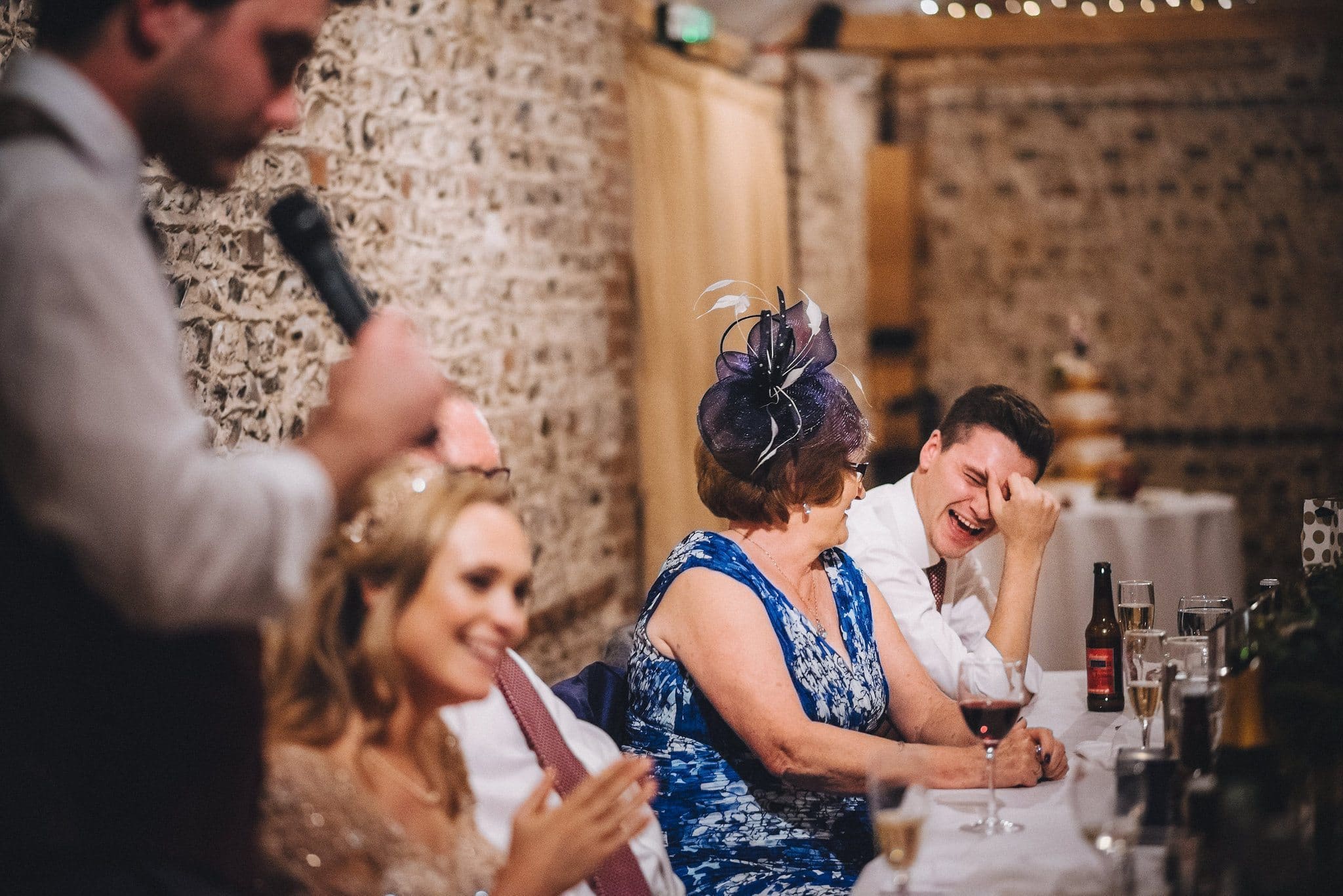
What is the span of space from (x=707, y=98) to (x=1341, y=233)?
3.99 m

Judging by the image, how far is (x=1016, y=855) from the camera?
155 centimetres

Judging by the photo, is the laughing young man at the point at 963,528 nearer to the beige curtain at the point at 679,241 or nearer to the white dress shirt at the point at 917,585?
the white dress shirt at the point at 917,585

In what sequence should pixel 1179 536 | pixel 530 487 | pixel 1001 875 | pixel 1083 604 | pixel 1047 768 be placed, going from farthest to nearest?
pixel 1179 536, pixel 1083 604, pixel 530 487, pixel 1047 768, pixel 1001 875

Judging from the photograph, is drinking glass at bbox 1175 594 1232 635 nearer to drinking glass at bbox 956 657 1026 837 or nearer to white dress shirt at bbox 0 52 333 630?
drinking glass at bbox 956 657 1026 837

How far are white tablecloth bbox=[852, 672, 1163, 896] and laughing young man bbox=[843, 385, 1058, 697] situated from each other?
38cm

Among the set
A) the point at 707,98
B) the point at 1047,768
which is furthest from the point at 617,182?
the point at 1047,768

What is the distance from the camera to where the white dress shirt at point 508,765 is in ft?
4.87

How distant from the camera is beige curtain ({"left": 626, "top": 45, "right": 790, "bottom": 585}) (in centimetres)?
513

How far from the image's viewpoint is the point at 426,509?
1.19 meters

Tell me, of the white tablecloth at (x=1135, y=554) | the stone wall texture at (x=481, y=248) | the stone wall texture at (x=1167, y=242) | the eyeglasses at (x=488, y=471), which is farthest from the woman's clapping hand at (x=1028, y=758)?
the stone wall texture at (x=1167, y=242)

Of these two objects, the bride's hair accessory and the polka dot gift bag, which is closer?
the bride's hair accessory

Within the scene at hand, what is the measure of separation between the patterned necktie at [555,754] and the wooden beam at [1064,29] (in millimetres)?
6574

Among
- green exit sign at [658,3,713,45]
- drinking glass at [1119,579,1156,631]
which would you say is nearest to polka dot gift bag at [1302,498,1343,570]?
drinking glass at [1119,579,1156,631]

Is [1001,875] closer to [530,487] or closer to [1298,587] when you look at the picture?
[1298,587]
